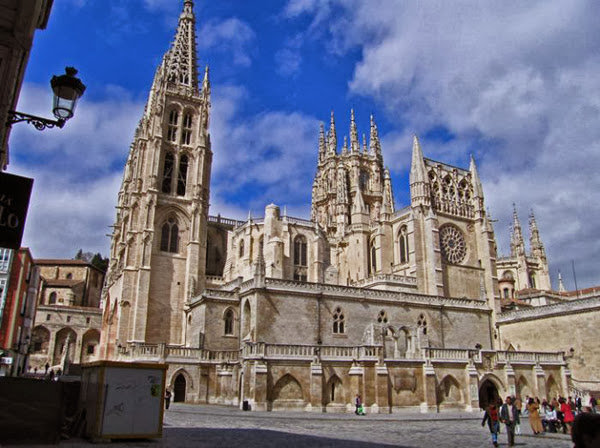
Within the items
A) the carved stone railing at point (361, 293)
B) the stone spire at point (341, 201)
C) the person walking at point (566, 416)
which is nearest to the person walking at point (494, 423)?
the person walking at point (566, 416)

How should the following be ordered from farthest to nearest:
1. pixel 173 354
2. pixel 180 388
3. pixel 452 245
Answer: pixel 452 245, pixel 173 354, pixel 180 388

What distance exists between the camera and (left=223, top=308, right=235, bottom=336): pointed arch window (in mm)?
34000

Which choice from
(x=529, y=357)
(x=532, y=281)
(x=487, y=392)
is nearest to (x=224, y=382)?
(x=487, y=392)

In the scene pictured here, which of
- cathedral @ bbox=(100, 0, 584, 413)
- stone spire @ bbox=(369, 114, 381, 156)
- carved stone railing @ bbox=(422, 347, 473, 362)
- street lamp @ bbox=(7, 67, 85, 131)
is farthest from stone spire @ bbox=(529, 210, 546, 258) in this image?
street lamp @ bbox=(7, 67, 85, 131)

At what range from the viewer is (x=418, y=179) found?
47.8m

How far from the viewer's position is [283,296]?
103 ft

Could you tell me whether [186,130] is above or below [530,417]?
above

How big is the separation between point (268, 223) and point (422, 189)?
1449cm

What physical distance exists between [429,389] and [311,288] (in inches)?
370

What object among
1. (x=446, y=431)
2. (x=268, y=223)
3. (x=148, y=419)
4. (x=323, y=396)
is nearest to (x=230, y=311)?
(x=323, y=396)

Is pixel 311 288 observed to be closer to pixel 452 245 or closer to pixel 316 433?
pixel 316 433

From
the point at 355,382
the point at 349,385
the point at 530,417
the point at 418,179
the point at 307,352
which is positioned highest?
the point at 418,179

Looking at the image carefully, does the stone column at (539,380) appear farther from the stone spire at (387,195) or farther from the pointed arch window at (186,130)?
the pointed arch window at (186,130)

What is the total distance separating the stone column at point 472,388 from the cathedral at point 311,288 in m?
0.06
